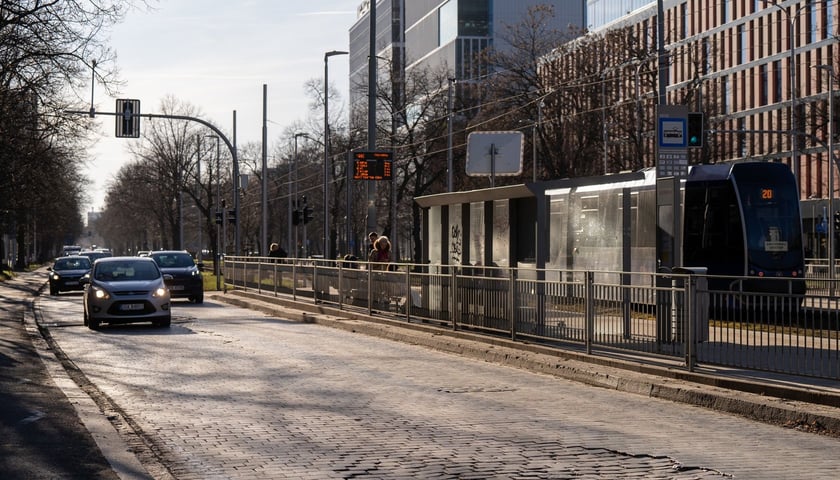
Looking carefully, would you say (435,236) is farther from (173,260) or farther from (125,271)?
(173,260)

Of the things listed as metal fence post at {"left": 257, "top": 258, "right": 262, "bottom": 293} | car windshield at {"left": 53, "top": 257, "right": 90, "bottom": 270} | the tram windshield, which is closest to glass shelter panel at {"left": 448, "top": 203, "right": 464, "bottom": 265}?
the tram windshield

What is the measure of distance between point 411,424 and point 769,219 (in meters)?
19.8

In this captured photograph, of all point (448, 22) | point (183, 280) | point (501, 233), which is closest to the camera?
point (501, 233)

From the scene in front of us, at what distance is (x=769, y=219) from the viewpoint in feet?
92.7

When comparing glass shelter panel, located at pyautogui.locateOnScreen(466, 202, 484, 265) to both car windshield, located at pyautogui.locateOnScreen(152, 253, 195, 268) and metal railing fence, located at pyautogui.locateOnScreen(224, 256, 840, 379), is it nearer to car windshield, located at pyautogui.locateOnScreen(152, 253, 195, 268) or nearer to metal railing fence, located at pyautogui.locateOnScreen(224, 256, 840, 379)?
metal railing fence, located at pyautogui.locateOnScreen(224, 256, 840, 379)

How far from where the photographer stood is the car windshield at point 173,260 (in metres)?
37.0

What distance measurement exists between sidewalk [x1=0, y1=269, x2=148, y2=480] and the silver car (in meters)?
6.80

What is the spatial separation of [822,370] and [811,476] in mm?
3582

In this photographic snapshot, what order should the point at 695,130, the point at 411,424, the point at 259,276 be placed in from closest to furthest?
the point at 411,424 → the point at 695,130 → the point at 259,276

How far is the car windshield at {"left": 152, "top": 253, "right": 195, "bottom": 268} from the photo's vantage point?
37.0 metres

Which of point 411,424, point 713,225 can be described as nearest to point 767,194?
point 713,225

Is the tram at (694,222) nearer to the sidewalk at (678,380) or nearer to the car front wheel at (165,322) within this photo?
the car front wheel at (165,322)

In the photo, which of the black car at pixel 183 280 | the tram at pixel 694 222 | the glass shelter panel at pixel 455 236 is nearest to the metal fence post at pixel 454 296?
the glass shelter panel at pixel 455 236

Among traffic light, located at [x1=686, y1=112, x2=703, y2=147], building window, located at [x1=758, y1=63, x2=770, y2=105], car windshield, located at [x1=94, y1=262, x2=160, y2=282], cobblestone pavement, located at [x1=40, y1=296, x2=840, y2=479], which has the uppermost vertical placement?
building window, located at [x1=758, y1=63, x2=770, y2=105]
